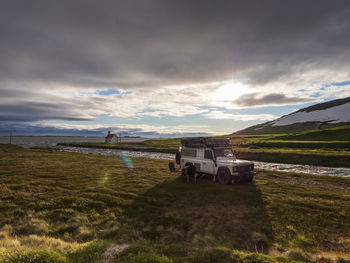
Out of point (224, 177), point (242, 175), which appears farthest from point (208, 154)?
point (242, 175)

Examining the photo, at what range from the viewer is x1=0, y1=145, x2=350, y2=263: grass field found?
18.3ft

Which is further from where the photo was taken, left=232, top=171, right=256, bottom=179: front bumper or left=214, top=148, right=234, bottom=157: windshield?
left=214, top=148, right=234, bottom=157: windshield

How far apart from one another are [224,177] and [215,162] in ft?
4.22

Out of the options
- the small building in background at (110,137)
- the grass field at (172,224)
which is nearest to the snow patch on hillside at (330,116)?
the small building in background at (110,137)

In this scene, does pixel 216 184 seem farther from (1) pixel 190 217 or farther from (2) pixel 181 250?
(2) pixel 181 250

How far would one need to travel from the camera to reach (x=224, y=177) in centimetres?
1483

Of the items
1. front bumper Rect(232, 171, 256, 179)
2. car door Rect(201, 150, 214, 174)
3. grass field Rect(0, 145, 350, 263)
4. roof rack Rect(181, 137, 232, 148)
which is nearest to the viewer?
grass field Rect(0, 145, 350, 263)

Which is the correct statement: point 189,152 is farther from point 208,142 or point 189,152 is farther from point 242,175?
point 242,175

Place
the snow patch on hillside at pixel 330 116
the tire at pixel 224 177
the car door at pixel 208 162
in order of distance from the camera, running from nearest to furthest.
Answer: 1. the tire at pixel 224 177
2. the car door at pixel 208 162
3. the snow patch on hillside at pixel 330 116

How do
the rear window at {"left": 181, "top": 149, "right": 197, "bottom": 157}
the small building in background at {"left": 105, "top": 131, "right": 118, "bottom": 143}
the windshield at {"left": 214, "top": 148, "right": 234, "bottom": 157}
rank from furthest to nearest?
the small building in background at {"left": 105, "top": 131, "right": 118, "bottom": 143}
the rear window at {"left": 181, "top": 149, "right": 197, "bottom": 157}
the windshield at {"left": 214, "top": 148, "right": 234, "bottom": 157}

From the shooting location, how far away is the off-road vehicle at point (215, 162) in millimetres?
14469

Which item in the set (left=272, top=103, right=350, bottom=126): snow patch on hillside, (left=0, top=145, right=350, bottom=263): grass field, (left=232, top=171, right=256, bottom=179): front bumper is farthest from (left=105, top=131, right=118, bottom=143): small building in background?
(left=272, top=103, right=350, bottom=126): snow patch on hillside

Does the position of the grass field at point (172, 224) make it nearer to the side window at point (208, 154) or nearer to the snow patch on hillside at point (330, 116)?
the side window at point (208, 154)

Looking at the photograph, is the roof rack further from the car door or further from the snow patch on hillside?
the snow patch on hillside
